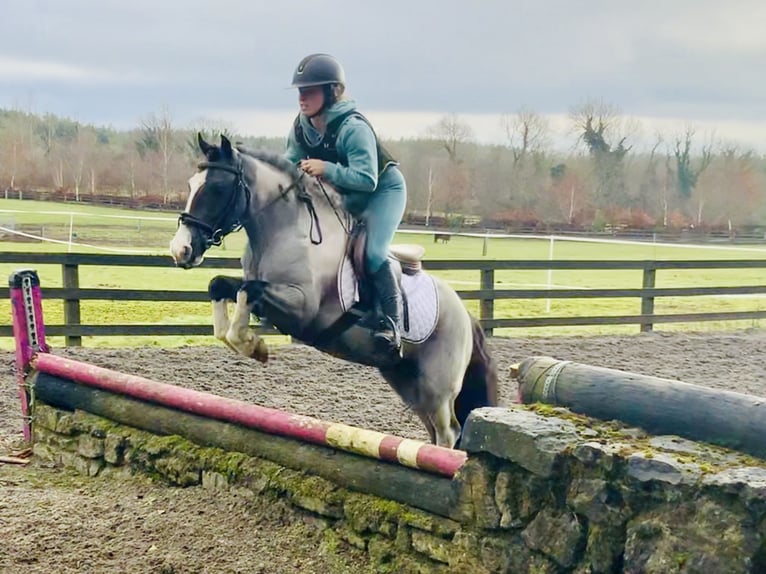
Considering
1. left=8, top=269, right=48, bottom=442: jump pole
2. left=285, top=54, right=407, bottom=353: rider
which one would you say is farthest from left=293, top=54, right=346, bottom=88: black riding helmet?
left=8, top=269, right=48, bottom=442: jump pole

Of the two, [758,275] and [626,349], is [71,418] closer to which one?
[626,349]

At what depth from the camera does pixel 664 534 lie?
2.10 meters

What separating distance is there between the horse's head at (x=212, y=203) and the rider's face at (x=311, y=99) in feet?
1.44

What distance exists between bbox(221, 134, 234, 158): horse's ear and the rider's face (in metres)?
0.45

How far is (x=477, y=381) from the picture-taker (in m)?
4.88

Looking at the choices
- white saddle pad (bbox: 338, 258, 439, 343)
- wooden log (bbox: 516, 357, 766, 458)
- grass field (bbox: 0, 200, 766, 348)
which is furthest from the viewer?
grass field (bbox: 0, 200, 766, 348)

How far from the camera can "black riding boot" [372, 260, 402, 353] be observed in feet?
13.7

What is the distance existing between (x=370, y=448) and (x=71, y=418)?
7.13 feet

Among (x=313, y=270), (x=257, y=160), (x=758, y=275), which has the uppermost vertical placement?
(x=257, y=160)

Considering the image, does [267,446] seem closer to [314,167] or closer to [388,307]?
[388,307]

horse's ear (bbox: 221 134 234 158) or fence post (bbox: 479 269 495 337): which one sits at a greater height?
horse's ear (bbox: 221 134 234 158)

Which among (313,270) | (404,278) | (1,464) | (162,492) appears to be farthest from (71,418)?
(404,278)

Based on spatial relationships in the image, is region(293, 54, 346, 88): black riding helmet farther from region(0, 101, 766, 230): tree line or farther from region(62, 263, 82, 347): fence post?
region(0, 101, 766, 230): tree line

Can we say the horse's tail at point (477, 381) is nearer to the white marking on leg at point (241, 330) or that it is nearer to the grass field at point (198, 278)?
the white marking on leg at point (241, 330)
